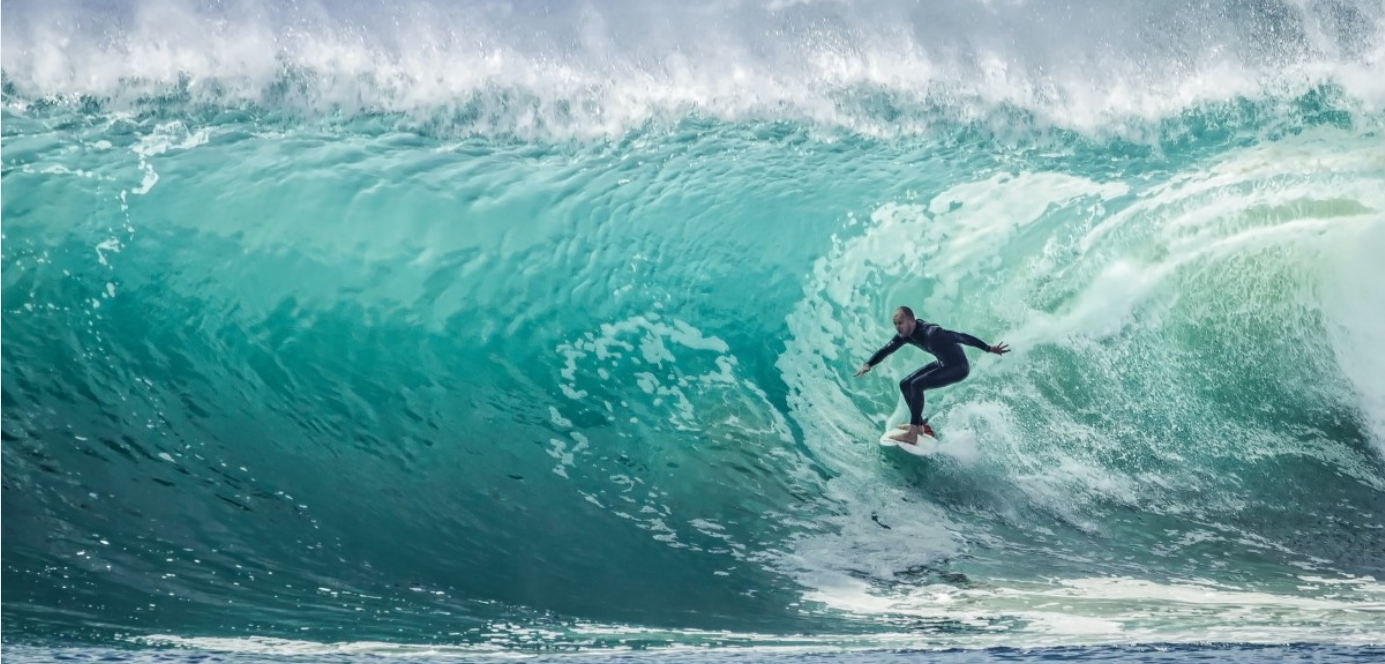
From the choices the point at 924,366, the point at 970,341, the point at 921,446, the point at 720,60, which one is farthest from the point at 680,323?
the point at 720,60

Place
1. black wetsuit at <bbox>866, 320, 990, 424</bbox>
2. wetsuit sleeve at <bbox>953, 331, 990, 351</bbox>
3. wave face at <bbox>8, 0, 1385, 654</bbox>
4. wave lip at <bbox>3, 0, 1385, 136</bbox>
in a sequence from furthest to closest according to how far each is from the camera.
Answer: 1. wave lip at <bbox>3, 0, 1385, 136</bbox>
2. black wetsuit at <bbox>866, 320, 990, 424</bbox>
3. wetsuit sleeve at <bbox>953, 331, 990, 351</bbox>
4. wave face at <bbox>8, 0, 1385, 654</bbox>

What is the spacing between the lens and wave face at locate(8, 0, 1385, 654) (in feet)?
17.0

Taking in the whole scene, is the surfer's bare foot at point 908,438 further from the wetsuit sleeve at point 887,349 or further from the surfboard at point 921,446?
the wetsuit sleeve at point 887,349

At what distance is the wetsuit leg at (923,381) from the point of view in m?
5.89

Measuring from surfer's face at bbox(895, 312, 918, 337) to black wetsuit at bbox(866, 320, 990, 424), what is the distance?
0.03 m

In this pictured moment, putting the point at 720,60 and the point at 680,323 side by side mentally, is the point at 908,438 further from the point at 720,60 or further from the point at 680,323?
the point at 720,60

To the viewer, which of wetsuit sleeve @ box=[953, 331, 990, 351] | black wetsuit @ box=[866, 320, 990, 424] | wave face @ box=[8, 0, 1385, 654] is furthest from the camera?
black wetsuit @ box=[866, 320, 990, 424]

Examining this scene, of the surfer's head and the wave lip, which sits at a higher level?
the wave lip

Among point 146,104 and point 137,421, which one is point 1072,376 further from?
point 146,104

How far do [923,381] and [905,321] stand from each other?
1.27 ft

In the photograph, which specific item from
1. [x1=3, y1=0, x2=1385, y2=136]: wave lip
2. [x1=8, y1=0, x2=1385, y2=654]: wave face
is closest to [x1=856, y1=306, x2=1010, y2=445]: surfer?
[x1=8, y1=0, x2=1385, y2=654]: wave face

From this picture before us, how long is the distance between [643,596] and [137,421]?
8.16ft

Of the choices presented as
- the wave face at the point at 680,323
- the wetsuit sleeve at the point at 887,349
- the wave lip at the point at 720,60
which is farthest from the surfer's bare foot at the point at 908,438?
the wave lip at the point at 720,60

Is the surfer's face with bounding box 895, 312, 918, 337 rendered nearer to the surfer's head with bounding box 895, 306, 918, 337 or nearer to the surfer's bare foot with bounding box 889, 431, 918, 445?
the surfer's head with bounding box 895, 306, 918, 337
